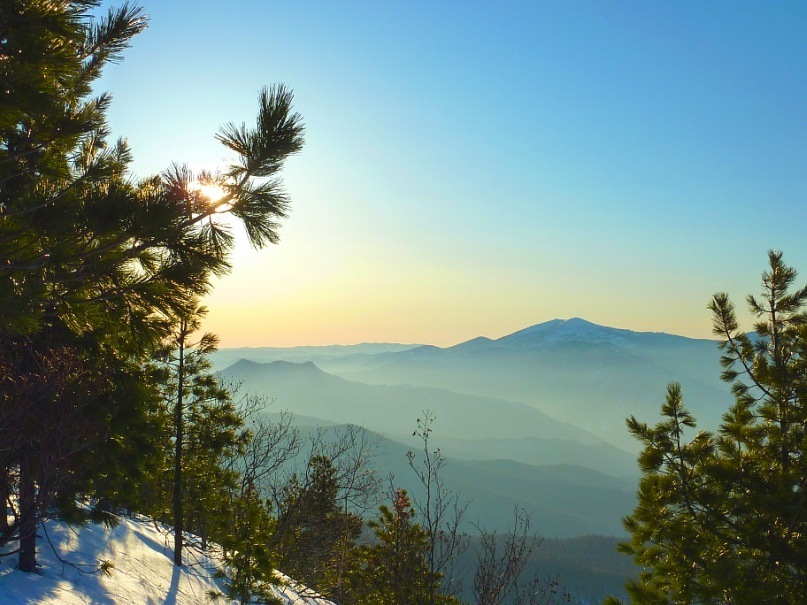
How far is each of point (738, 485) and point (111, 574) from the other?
10833 millimetres

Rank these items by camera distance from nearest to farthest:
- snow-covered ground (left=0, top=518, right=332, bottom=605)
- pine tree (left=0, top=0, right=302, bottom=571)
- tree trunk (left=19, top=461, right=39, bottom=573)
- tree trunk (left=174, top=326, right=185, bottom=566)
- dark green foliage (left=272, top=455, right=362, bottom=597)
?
1. pine tree (left=0, top=0, right=302, bottom=571)
2. tree trunk (left=19, top=461, right=39, bottom=573)
3. snow-covered ground (left=0, top=518, right=332, bottom=605)
4. tree trunk (left=174, top=326, right=185, bottom=566)
5. dark green foliage (left=272, top=455, right=362, bottom=597)

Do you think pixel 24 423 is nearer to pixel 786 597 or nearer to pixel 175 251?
pixel 175 251

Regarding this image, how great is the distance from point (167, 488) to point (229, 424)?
409 cm

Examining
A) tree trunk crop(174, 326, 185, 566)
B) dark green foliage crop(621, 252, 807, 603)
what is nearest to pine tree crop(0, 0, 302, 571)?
dark green foliage crop(621, 252, 807, 603)

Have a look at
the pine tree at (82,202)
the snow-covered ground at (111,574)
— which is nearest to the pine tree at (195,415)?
the snow-covered ground at (111,574)

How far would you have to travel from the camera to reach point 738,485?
6.48 meters

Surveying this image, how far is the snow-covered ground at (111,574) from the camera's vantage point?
768 centimetres

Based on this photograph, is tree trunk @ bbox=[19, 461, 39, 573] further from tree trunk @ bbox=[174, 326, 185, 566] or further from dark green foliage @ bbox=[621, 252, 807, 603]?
dark green foliage @ bbox=[621, 252, 807, 603]

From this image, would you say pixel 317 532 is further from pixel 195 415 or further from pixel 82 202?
pixel 82 202

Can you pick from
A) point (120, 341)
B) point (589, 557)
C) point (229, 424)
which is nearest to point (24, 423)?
point (120, 341)

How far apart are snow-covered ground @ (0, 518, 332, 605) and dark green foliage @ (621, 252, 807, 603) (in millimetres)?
8581

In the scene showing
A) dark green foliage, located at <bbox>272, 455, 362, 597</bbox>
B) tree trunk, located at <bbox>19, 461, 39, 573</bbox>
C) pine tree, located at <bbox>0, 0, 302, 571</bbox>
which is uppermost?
pine tree, located at <bbox>0, 0, 302, 571</bbox>

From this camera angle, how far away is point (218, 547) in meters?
18.3

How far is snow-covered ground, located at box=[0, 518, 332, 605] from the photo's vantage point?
7.68m
